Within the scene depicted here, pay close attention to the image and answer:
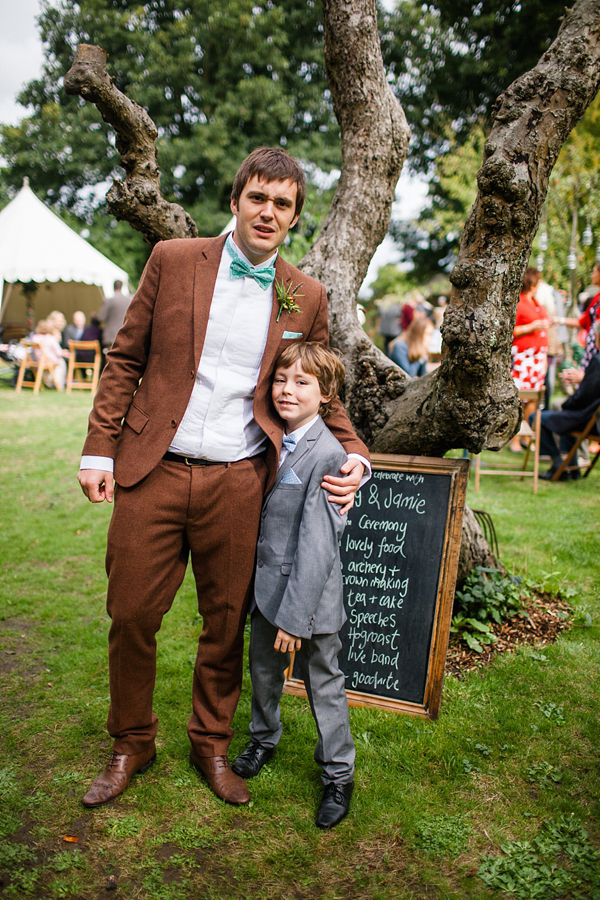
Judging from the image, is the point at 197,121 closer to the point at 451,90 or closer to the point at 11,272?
the point at 451,90

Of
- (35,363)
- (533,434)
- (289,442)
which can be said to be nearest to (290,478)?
(289,442)

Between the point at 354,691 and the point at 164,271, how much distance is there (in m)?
2.20

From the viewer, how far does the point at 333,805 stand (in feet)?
8.23

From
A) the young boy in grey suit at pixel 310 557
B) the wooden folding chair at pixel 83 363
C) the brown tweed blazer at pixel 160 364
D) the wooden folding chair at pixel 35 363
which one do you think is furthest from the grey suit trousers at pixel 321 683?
the wooden folding chair at pixel 35 363

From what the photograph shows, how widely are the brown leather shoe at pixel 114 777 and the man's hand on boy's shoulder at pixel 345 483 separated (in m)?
1.34

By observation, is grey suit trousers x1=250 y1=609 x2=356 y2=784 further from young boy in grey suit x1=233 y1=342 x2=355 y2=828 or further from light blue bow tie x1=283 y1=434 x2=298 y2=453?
light blue bow tie x1=283 y1=434 x2=298 y2=453

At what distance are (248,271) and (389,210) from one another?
6.43ft

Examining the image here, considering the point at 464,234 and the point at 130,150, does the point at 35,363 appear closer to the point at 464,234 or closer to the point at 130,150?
the point at 130,150

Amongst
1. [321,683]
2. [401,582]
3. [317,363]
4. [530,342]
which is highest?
[530,342]

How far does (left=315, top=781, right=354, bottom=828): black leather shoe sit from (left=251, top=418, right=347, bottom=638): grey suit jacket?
65 centimetres

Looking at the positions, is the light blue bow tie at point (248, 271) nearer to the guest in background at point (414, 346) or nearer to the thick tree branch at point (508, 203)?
the thick tree branch at point (508, 203)

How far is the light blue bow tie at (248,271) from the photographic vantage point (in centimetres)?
246

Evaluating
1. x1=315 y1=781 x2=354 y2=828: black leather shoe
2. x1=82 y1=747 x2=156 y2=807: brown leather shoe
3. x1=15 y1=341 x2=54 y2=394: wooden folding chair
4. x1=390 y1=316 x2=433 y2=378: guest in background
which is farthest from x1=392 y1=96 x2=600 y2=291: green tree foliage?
x1=82 y1=747 x2=156 y2=807: brown leather shoe

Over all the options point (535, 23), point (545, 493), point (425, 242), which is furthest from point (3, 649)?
point (425, 242)
